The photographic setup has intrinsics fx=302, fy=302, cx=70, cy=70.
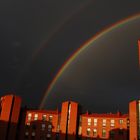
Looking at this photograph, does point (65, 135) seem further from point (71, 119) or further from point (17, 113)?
point (17, 113)

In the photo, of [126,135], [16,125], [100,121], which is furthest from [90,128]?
[16,125]

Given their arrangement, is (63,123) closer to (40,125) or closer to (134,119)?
(40,125)

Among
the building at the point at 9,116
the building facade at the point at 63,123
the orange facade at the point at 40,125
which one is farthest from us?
the orange facade at the point at 40,125

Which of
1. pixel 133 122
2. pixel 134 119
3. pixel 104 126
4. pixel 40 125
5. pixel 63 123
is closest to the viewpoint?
pixel 133 122

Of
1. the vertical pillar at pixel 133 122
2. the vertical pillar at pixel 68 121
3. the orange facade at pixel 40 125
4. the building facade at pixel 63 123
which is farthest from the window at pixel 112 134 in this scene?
the orange facade at pixel 40 125

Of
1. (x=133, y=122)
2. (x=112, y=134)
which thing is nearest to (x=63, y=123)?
(x=112, y=134)

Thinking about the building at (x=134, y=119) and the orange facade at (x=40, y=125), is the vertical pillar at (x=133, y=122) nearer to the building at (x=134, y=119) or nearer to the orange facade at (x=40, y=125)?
the building at (x=134, y=119)

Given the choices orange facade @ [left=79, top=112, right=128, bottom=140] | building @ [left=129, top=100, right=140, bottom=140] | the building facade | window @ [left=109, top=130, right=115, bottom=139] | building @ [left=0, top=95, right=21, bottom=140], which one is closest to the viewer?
building @ [left=129, top=100, right=140, bottom=140]

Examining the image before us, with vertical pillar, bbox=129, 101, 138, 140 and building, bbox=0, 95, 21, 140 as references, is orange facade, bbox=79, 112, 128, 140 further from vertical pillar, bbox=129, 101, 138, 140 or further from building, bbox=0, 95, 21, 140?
building, bbox=0, 95, 21, 140

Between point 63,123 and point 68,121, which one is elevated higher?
point 68,121

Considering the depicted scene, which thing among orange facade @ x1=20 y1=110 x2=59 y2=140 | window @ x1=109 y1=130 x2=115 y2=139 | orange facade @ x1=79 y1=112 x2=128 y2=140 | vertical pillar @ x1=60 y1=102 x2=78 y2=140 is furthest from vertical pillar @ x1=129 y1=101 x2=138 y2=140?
orange facade @ x1=20 y1=110 x2=59 y2=140

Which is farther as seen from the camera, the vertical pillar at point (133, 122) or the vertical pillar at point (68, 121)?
the vertical pillar at point (68, 121)

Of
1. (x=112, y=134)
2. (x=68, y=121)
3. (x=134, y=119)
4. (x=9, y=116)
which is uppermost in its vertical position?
(x=134, y=119)

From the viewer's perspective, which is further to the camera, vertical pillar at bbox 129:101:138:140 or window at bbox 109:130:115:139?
window at bbox 109:130:115:139
